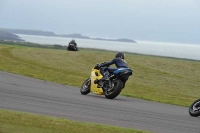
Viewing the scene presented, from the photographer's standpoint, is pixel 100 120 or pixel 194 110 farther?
pixel 194 110

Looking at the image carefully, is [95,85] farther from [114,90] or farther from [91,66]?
[91,66]

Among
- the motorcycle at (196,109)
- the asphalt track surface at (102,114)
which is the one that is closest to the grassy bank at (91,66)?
the asphalt track surface at (102,114)

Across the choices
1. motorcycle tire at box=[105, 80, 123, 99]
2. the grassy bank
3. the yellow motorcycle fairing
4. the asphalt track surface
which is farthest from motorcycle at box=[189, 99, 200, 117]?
the grassy bank

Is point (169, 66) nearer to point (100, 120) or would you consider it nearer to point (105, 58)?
point (105, 58)

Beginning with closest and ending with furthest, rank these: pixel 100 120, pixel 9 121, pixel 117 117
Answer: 1. pixel 9 121
2. pixel 100 120
3. pixel 117 117

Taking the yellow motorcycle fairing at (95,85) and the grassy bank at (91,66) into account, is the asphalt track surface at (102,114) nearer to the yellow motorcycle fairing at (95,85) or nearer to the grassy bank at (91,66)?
the yellow motorcycle fairing at (95,85)

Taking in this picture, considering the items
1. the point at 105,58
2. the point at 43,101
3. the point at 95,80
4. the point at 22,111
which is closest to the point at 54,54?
the point at 105,58

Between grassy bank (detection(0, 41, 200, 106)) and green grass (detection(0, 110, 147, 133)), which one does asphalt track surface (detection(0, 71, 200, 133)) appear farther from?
grassy bank (detection(0, 41, 200, 106))

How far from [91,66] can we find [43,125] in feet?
99.6

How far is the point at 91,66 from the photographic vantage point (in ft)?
133

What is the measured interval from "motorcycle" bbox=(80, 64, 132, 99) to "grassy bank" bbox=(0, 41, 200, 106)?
7566mm

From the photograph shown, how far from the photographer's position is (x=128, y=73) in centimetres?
1905

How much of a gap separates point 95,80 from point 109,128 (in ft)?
30.3

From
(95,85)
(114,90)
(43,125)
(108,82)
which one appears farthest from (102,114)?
(95,85)
